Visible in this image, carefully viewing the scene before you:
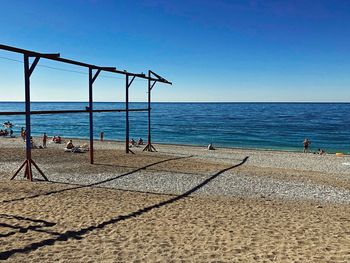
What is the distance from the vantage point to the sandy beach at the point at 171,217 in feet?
21.1

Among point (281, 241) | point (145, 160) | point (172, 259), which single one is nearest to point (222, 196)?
point (281, 241)

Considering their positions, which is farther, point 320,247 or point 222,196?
point 222,196

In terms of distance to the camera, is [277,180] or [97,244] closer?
[97,244]

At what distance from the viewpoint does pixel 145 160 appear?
20250 millimetres

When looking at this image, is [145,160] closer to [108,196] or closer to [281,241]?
[108,196]

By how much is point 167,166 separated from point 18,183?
26.8 feet

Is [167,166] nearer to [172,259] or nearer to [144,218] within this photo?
[144,218]

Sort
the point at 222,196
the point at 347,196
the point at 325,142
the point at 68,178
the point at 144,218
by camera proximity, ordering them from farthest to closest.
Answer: the point at 325,142
the point at 68,178
the point at 347,196
the point at 222,196
the point at 144,218

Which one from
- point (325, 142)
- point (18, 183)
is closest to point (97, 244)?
point (18, 183)

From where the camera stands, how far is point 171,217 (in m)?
8.96

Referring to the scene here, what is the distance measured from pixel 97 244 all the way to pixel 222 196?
6.18 metres

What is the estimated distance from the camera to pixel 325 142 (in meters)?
45.5

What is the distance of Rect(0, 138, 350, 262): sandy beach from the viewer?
6.43 metres

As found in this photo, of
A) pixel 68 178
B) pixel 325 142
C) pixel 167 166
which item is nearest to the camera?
pixel 68 178
